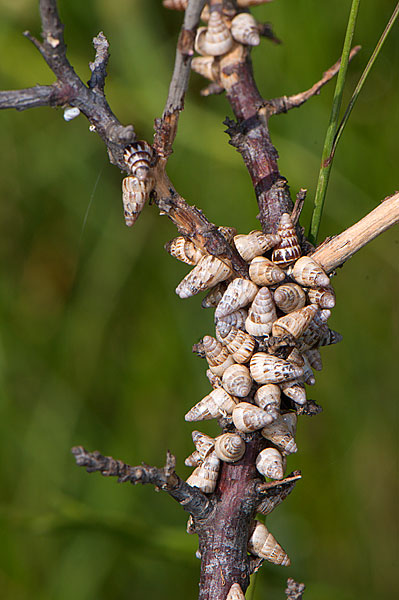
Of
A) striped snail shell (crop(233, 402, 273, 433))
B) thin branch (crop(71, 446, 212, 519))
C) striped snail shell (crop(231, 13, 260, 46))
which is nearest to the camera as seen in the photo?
thin branch (crop(71, 446, 212, 519))

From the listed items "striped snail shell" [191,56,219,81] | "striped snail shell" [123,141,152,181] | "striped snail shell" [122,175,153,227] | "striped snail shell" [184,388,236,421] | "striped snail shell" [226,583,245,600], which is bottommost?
"striped snail shell" [226,583,245,600]

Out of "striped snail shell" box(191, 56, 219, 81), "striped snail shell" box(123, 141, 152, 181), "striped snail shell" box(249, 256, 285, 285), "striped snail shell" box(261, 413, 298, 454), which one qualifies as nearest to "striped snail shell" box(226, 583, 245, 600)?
"striped snail shell" box(261, 413, 298, 454)

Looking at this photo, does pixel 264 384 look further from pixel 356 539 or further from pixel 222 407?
pixel 356 539

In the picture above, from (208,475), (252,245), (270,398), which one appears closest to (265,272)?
(252,245)

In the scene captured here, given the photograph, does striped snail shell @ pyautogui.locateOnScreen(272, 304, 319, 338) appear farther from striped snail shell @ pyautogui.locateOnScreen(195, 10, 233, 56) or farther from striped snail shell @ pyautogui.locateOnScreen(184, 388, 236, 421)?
striped snail shell @ pyautogui.locateOnScreen(195, 10, 233, 56)

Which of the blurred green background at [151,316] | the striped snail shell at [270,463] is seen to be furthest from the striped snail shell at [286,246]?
the blurred green background at [151,316]

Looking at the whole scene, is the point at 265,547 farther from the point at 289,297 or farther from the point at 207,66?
the point at 207,66

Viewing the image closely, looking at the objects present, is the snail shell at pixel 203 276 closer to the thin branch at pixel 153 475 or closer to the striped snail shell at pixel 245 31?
the thin branch at pixel 153 475

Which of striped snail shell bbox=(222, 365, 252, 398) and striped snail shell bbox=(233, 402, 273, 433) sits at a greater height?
striped snail shell bbox=(222, 365, 252, 398)

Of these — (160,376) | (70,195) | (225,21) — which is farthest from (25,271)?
(225,21)
